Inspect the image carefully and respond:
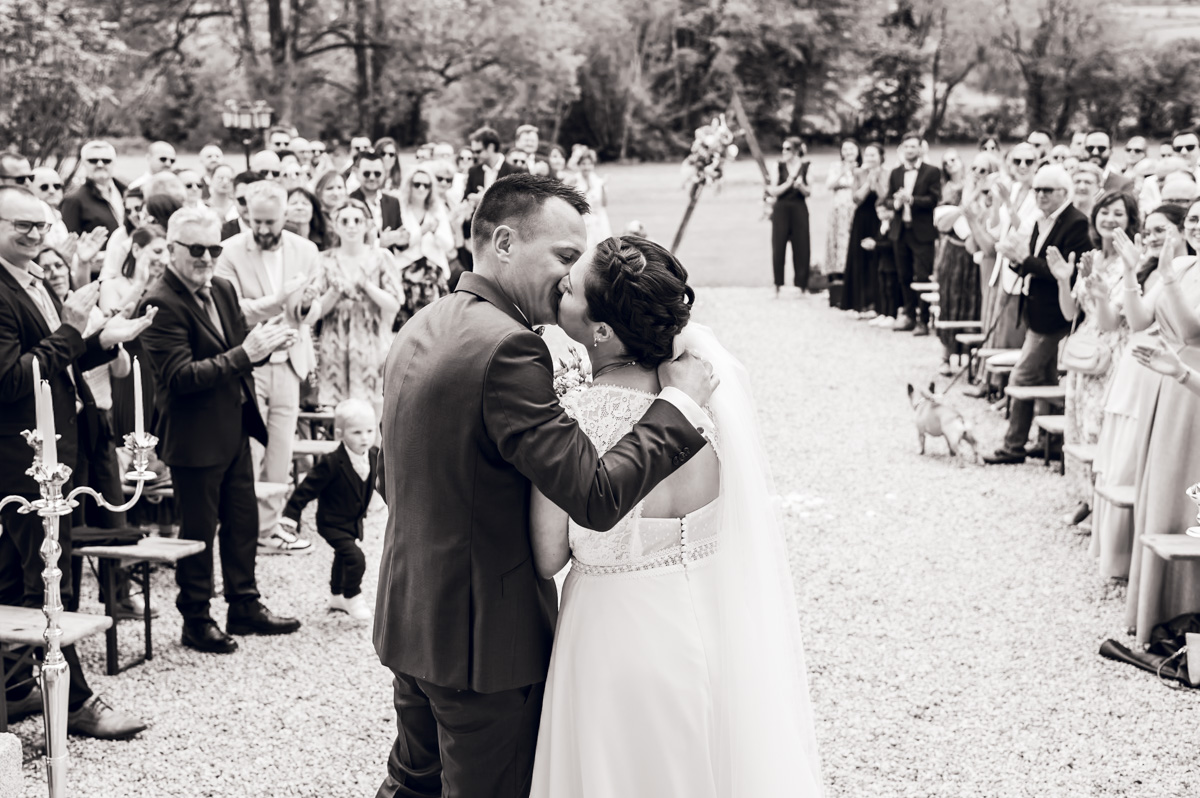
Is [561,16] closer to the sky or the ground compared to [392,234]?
closer to the sky

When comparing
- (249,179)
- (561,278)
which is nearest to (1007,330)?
(249,179)

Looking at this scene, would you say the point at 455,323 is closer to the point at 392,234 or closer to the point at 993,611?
the point at 993,611

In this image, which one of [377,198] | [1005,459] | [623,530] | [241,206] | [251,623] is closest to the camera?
[623,530]

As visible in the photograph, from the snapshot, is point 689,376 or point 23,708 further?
point 23,708

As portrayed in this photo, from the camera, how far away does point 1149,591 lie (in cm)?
558

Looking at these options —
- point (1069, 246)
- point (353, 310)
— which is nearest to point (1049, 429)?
point (1069, 246)

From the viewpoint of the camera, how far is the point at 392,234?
9.84 metres

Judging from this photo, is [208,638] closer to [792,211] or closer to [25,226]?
[25,226]

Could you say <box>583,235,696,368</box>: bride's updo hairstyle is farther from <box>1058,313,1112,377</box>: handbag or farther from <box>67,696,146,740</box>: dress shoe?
<box>1058,313,1112,377</box>: handbag

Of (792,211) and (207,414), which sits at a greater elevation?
(792,211)

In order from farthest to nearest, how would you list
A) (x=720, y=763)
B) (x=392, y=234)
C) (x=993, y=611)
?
(x=392, y=234), (x=993, y=611), (x=720, y=763)

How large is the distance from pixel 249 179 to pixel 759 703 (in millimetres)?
8988

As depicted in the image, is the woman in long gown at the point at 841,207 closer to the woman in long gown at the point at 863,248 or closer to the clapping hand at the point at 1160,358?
the woman in long gown at the point at 863,248

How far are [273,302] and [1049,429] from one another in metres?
5.33
